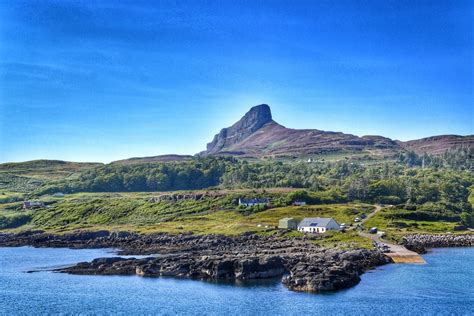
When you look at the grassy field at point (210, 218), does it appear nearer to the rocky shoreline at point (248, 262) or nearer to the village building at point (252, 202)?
the village building at point (252, 202)

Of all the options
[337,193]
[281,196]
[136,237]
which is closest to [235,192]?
[281,196]

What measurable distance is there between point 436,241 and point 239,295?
64.5 metres

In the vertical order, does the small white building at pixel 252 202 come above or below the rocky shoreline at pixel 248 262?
above

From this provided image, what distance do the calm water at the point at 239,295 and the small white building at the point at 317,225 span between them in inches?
1386

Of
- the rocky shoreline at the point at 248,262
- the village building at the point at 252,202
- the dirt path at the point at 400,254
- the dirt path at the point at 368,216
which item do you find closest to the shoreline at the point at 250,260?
the rocky shoreline at the point at 248,262

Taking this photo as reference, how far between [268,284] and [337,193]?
341ft

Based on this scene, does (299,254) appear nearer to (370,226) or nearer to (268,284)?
(268,284)

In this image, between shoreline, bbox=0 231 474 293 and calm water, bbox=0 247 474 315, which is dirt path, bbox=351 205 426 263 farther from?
calm water, bbox=0 247 474 315

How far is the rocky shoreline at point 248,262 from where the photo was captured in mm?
77500

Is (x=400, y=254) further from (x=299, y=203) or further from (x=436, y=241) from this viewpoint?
(x=299, y=203)

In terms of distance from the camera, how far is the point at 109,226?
168500 mm

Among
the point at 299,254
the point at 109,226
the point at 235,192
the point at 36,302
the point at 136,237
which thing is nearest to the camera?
the point at 36,302

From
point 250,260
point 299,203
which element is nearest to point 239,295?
point 250,260

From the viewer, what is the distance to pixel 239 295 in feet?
240
